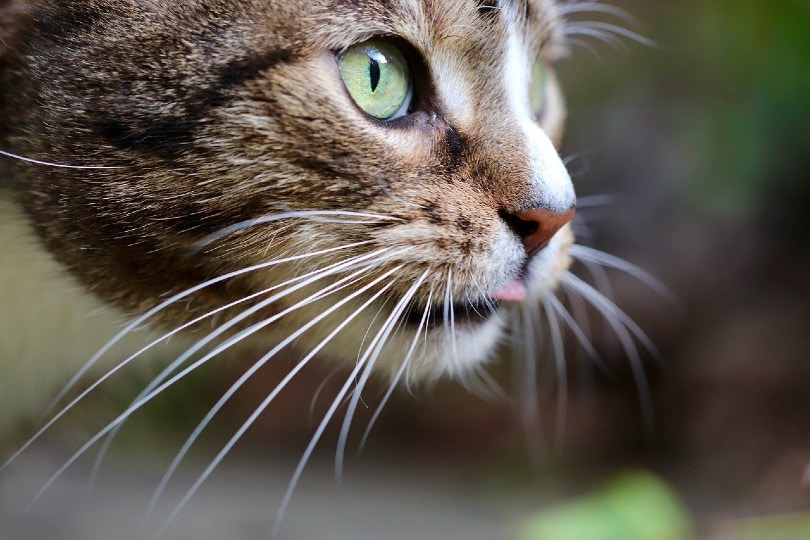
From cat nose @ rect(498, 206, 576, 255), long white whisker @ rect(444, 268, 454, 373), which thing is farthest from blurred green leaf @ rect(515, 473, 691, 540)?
cat nose @ rect(498, 206, 576, 255)

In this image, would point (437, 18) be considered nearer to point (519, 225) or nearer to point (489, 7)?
point (489, 7)

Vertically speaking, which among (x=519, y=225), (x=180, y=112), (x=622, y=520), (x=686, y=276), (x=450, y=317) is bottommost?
(x=622, y=520)

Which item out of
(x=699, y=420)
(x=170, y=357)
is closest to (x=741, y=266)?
(x=699, y=420)

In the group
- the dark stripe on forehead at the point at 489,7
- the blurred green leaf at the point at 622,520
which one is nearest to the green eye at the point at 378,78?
the dark stripe on forehead at the point at 489,7

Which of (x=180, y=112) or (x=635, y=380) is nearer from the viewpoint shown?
(x=180, y=112)

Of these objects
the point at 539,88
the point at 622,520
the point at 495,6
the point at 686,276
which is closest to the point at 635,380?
the point at 686,276

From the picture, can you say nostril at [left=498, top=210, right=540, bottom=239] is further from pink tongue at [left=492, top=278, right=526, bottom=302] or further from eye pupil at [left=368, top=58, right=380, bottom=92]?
eye pupil at [left=368, top=58, right=380, bottom=92]
